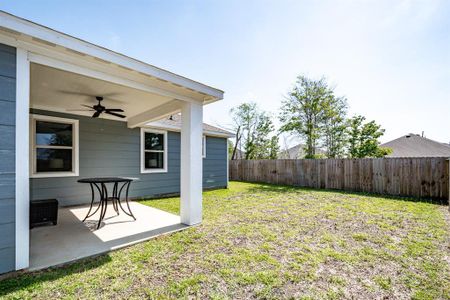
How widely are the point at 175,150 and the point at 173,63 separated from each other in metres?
2.99

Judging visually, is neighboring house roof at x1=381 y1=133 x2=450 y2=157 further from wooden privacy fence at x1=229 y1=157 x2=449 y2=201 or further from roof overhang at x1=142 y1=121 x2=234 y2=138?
roof overhang at x1=142 y1=121 x2=234 y2=138

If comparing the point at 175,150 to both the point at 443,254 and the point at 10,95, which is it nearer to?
the point at 10,95

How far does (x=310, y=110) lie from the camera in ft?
41.8

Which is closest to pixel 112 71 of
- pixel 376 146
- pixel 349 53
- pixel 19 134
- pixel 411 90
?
pixel 19 134

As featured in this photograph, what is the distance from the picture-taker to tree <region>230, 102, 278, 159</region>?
61.4ft

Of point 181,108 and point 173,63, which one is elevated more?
point 173,63

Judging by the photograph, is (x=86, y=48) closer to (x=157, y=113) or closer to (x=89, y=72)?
(x=89, y=72)

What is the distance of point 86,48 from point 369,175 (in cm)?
928

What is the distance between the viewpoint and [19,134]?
2105 millimetres

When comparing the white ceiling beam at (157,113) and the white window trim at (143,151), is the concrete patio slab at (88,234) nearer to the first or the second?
the white window trim at (143,151)

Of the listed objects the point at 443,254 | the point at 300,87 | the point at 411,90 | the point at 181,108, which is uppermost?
the point at 300,87

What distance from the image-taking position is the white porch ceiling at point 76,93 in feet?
10.2

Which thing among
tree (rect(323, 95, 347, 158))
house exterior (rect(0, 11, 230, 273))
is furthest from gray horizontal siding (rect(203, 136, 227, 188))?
tree (rect(323, 95, 347, 158))

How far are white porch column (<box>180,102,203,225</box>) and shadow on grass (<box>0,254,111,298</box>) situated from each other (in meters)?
1.47
